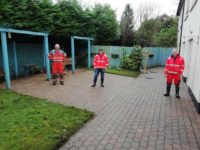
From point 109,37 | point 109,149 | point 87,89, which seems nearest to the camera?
point 109,149

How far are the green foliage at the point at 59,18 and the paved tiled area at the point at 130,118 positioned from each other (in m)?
3.33

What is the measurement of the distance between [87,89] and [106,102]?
198 centimetres

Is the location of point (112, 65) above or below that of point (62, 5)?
below

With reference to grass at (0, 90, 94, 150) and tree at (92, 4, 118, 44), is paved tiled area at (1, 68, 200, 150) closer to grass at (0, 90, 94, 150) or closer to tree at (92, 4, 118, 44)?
grass at (0, 90, 94, 150)

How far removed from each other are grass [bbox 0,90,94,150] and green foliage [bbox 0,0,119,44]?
391 centimetres

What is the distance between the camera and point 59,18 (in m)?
12.1

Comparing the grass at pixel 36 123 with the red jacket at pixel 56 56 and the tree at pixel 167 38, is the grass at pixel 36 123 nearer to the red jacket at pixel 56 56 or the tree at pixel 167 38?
the red jacket at pixel 56 56

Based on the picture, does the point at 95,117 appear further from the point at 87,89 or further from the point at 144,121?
the point at 87,89

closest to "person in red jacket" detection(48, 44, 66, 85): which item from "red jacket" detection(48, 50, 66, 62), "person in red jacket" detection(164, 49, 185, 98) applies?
"red jacket" detection(48, 50, 66, 62)

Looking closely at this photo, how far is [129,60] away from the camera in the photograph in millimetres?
14344

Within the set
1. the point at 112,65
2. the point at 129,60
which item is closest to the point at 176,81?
the point at 129,60

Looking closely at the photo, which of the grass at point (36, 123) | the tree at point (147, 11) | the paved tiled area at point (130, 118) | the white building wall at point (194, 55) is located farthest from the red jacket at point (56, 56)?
the tree at point (147, 11)

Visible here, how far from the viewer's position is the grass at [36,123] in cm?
363

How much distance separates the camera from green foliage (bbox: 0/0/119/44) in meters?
9.34
